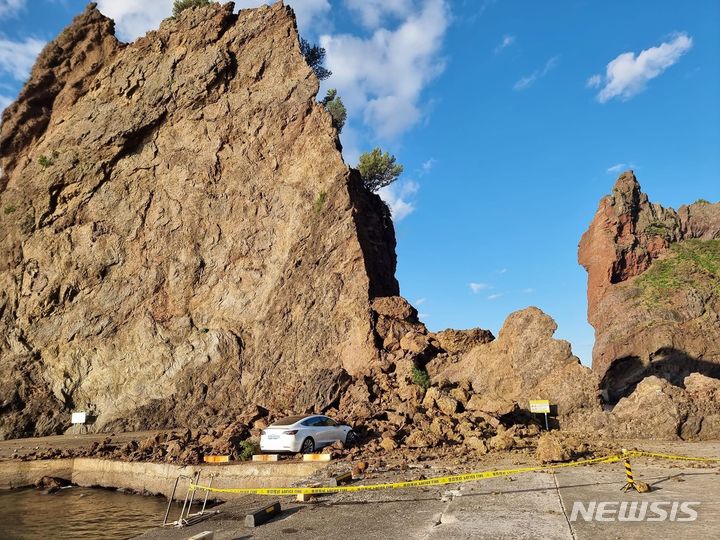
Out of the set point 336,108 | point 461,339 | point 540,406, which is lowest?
point 540,406

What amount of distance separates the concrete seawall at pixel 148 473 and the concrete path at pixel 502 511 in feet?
12.0

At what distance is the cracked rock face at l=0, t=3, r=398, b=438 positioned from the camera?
30.8 m

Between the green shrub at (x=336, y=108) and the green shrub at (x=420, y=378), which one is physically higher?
the green shrub at (x=336, y=108)

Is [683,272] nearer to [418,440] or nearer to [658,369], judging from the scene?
[658,369]

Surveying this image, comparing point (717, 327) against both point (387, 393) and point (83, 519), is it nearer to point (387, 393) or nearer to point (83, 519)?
point (387, 393)

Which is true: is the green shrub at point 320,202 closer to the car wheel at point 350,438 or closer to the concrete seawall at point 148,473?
the car wheel at point 350,438

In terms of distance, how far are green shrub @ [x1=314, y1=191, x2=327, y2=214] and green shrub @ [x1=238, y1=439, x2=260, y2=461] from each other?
17467 millimetres

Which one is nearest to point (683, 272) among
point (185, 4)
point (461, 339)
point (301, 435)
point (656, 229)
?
point (656, 229)

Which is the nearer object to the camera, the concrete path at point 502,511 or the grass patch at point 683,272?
the concrete path at point 502,511

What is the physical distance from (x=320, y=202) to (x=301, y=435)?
62.6ft

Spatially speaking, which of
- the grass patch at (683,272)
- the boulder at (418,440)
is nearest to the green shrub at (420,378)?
the boulder at (418,440)

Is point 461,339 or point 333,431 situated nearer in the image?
point 333,431

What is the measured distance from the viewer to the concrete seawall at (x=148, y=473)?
616 inches

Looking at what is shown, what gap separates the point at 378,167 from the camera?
49.7 meters
